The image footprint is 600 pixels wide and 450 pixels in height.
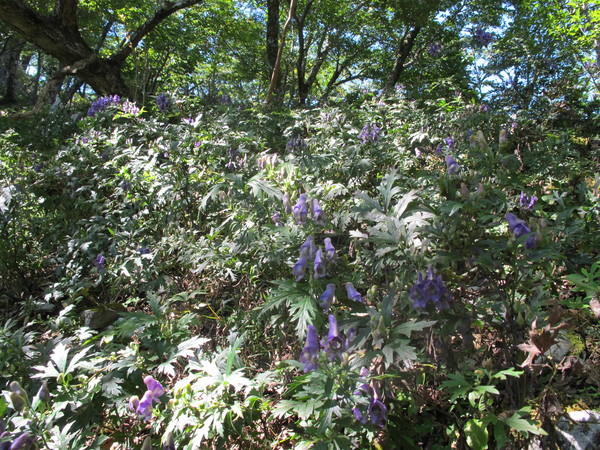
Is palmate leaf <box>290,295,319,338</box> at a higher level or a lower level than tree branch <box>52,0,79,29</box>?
lower

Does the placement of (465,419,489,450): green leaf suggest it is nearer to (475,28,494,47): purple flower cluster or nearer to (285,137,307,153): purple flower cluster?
(285,137,307,153): purple flower cluster

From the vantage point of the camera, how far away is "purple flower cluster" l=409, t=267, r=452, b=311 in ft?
4.82

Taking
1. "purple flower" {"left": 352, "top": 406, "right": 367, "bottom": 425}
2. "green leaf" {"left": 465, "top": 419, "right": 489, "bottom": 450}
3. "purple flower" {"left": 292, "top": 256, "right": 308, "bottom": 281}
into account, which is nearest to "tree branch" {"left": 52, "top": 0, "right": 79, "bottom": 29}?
"purple flower" {"left": 292, "top": 256, "right": 308, "bottom": 281}

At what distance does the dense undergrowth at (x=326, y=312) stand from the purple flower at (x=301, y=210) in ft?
0.03

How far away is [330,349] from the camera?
1506 mm


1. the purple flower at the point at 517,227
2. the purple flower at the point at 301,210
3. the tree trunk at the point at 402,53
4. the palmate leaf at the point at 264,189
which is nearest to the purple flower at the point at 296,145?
the palmate leaf at the point at 264,189

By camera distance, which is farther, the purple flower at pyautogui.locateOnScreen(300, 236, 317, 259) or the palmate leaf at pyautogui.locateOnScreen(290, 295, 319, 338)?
the purple flower at pyautogui.locateOnScreen(300, 236, 317, 259)

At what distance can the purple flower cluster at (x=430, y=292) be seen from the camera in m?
1.47

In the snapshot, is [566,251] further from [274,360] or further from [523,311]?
[274,360]

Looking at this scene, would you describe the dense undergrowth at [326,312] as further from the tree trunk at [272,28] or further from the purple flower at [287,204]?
the tree trunk at [272,28]

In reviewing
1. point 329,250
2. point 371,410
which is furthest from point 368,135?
point 371,410

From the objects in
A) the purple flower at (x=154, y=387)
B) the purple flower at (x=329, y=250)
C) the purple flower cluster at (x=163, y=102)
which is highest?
the purple flower cluster at (x=163, y=102)

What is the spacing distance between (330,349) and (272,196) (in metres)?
0.89

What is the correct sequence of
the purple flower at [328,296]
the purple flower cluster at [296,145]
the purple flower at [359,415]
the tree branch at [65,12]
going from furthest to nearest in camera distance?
the tree branch at [65,12] → the purple flower cluster at [296,145] → the purple flower at [328,296] → the purple flower at [359,415]
